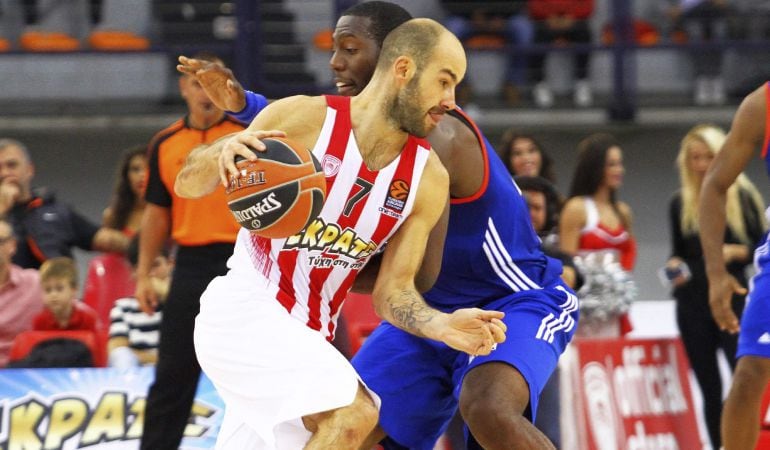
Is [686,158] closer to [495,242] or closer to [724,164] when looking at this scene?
[724,164]

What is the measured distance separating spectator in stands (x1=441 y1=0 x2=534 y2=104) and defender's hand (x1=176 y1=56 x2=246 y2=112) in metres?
8.41

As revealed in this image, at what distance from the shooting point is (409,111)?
4.67 metres

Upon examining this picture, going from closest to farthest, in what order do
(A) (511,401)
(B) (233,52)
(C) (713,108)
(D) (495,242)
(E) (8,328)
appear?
1. (A) (511,401)
2. (D) (495,242)
3. (E) (8,328)
4. (B) (233,52)
5. (C) (713,108)

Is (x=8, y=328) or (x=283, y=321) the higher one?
(x=283, y=321)

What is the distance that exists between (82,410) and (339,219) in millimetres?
3317

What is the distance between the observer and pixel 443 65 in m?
4.66

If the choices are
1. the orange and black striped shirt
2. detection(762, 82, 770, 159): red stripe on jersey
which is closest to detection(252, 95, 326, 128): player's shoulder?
detection(762, 82, 770, 159): red stripe on jersey

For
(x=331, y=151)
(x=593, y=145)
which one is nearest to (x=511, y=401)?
(x=331, y=151)

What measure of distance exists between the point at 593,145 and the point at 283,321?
466 cm

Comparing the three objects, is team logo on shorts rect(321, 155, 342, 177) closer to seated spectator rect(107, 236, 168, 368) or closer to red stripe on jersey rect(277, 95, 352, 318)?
red stripe on jersey rect(277, 95, 352, 318)

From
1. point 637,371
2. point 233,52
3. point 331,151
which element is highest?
point 331,151

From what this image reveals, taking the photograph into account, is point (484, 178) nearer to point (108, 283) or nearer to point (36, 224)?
point (108, 283)

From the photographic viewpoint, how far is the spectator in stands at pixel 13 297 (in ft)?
26.9

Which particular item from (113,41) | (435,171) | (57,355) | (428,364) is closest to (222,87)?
(435,171)
